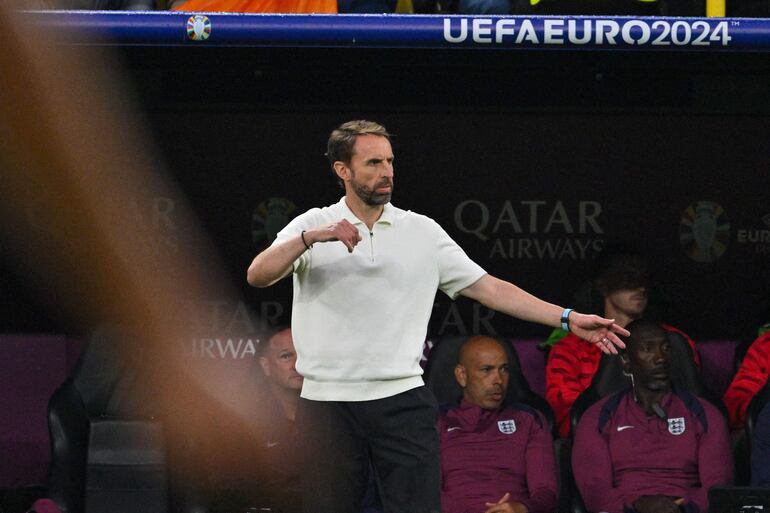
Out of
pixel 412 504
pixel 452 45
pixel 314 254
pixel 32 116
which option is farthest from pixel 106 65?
pixel 412 504

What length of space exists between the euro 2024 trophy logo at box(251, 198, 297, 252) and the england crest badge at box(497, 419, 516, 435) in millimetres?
1732

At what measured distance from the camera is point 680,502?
6.06 meters

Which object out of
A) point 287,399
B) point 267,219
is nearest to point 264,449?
point 287,399

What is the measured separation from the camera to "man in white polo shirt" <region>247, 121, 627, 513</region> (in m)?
4.68

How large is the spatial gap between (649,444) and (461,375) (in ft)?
2.74

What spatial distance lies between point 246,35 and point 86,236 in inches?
82.0

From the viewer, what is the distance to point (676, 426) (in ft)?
20.6

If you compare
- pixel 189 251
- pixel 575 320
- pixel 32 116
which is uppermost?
pixel 32 116

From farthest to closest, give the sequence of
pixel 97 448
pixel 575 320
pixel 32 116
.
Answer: pixel 32 116, pixel 97 448, pixel 575 320

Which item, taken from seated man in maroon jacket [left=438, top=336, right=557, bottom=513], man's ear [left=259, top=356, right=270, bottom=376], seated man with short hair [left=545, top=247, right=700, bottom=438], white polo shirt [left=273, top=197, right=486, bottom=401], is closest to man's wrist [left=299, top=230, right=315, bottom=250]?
white polo shirt [left=273, top=197, right=486, bottom=401]

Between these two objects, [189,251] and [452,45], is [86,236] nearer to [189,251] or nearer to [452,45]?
[189,251]

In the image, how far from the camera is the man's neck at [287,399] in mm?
6652

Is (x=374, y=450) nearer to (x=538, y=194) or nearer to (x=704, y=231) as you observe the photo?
(x=538, y=194)

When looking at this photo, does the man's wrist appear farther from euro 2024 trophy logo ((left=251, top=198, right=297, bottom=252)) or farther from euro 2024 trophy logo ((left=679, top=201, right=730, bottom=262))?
euro 2024 trophy logo ((left=679, top=201, right=730, bottom=262))
